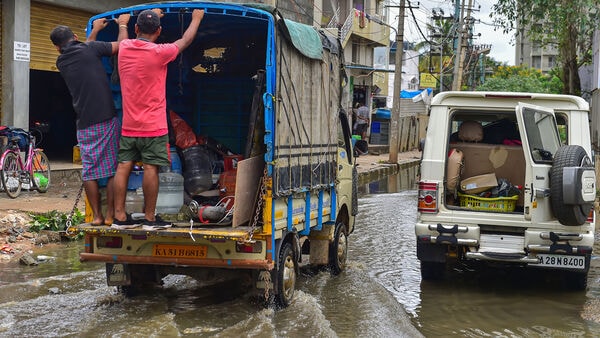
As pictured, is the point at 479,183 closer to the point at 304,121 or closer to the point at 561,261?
the point at 561,261

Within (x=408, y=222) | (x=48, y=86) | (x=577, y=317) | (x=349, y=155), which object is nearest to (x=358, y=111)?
(x=48, y=86)

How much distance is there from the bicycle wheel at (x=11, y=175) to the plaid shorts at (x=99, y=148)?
6313 millimetres

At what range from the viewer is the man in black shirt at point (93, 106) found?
21.9ft

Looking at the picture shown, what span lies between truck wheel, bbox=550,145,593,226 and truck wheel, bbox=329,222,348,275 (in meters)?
2.63

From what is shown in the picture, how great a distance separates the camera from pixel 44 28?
16.0 metres

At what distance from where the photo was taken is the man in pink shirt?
257 inches

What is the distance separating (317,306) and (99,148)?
2566 mm

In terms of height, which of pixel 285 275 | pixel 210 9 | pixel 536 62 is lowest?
pixel 285 275

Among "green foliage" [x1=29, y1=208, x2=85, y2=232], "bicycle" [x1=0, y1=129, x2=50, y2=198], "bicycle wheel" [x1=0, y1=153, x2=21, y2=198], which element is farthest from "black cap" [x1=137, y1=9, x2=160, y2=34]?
"bicycle wheel" [x1=0, y1=153, x2=21, y2=198]

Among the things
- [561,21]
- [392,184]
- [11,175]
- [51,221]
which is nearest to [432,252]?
[51,221]

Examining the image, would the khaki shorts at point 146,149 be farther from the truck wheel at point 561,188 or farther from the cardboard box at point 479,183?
the truck wheel at point 561,188

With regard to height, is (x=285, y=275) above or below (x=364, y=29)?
below

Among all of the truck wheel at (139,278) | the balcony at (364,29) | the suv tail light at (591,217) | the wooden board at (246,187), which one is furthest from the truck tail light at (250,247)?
the balcony at (364,29)

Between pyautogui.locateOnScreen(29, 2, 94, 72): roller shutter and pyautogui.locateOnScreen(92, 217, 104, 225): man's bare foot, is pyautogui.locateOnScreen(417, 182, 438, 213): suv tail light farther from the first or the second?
pyautogui.locateOnScreen(29, 2, 94, 72): roller shutter
